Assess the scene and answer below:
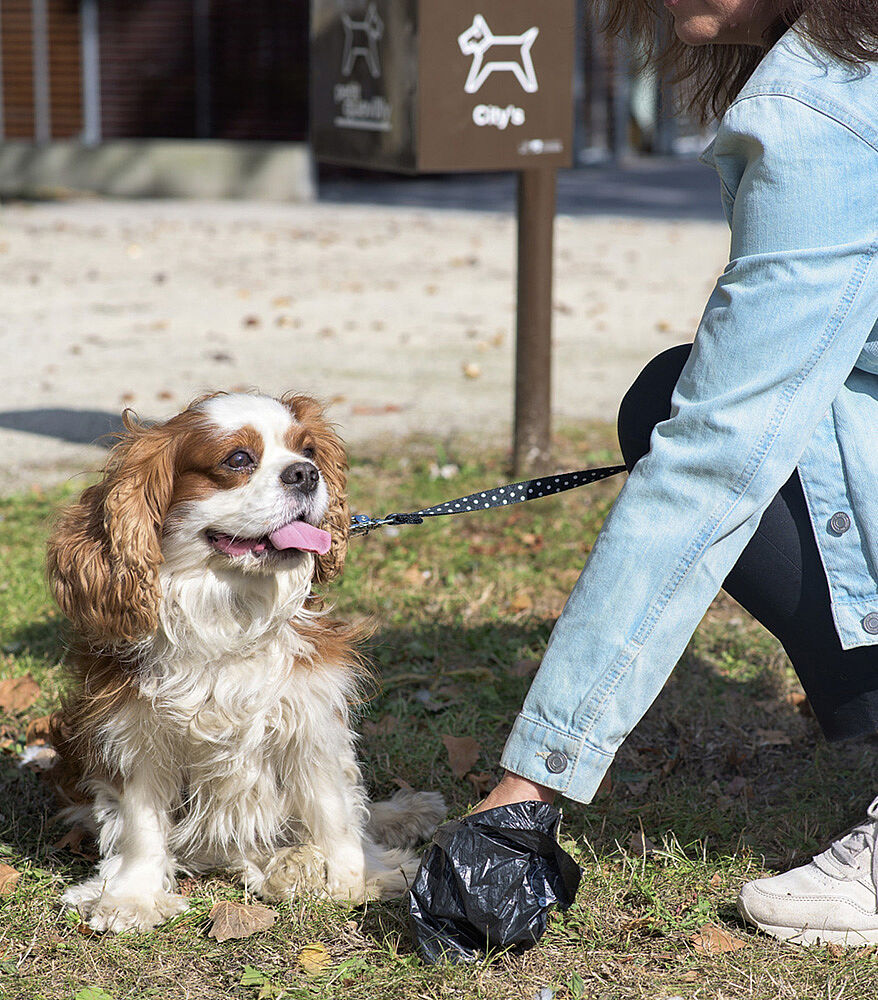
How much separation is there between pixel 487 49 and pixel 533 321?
1071mm

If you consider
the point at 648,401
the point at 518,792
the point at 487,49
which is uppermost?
the point at 487,49

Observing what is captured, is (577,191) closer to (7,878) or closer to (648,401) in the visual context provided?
(648,401)

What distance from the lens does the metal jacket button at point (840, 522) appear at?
229 centimetres

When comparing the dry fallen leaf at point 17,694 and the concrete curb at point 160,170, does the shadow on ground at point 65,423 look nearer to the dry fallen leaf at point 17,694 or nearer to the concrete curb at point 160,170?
the dry fallen leaf at point 17,694

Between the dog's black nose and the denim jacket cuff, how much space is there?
63cm

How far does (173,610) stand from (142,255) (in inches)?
394

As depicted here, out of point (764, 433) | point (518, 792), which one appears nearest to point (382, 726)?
point (518, 792)

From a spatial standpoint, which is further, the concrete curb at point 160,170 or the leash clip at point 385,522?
the concrete curb at point 160,170

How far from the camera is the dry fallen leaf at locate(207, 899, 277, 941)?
8.21ft

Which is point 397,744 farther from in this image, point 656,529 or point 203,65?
point 203,65

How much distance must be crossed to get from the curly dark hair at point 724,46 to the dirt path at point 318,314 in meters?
2.67

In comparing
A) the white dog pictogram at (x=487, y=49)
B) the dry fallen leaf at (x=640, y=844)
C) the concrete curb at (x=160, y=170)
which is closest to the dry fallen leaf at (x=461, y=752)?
the dry fallen leaf at (x=640, y=844)

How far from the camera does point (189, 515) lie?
246cm

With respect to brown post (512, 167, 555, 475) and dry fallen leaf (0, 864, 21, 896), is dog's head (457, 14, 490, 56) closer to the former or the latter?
brown post (512, 167, 555, 475)
